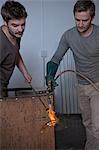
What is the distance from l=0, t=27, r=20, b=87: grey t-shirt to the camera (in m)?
1.33

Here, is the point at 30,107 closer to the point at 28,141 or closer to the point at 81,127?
the point at 28,141

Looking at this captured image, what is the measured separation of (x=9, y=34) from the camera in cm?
136

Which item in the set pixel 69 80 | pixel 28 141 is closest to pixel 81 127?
pixel 69 80

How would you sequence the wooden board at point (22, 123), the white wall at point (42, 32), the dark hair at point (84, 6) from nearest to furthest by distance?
the wooden board at point (22, 123), the dark hair at point (84, 6), the white wall at point (42, 32)

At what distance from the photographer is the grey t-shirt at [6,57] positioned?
1326 millimetres

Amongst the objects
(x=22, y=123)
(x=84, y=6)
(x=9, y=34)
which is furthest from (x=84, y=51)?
(x=22, y=123)

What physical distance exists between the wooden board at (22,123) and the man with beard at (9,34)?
0.11 meters

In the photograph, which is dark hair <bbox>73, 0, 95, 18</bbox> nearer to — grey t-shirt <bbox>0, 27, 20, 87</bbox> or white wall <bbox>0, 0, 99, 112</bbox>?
grey t-shirt <bbox>0, 27, 20, 87</bbox>

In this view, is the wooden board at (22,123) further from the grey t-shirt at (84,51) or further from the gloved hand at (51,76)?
the grey t-shirt at (84,51)

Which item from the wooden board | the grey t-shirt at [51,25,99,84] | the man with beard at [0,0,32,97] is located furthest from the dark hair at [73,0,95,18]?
the wooden board

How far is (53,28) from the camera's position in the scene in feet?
9.29

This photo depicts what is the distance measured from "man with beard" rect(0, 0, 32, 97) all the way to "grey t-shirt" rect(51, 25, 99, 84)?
0.82 feet

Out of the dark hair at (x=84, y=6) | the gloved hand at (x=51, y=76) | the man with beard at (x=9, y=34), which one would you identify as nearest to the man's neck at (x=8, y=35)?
the man with beard at (x=9, y=34)

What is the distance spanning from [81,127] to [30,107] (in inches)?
41.6
